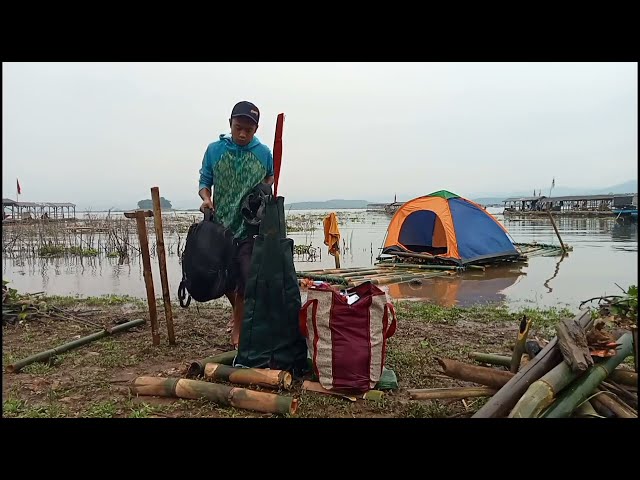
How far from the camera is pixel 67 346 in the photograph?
4.05m

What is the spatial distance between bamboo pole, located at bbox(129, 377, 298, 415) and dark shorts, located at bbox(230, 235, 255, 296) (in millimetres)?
1152

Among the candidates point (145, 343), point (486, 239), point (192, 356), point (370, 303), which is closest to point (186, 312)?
point (145, 343)

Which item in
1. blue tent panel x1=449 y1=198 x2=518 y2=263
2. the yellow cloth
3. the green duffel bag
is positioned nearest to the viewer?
the green duffel bag

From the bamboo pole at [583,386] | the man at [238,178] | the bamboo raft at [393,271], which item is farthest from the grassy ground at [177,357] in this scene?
the bamboo raft at [393,271]

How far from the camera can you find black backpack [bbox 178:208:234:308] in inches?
149

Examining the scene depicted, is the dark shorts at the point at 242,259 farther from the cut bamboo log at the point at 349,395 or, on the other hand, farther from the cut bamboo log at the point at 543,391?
the cut bamboo log at the point at 543,391

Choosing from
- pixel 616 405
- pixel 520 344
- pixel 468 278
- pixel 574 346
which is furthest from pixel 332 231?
pixel 616 405

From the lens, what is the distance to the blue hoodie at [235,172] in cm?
398

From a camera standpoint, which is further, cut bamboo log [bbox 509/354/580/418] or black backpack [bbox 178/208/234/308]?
black backpack [bbox 178/208/234/308]

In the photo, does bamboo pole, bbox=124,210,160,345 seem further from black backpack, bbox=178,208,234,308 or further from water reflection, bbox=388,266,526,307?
water reflection, bbox=388,266,526,307

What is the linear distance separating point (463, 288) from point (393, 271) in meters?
2.23

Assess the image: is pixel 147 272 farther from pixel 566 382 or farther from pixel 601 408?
pixel 601 408

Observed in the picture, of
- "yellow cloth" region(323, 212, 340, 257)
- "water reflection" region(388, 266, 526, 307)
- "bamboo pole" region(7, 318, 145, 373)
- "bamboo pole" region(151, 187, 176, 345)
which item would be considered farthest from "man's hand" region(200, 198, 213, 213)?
"yellow cloth" region(323, 212, 340, 257)
